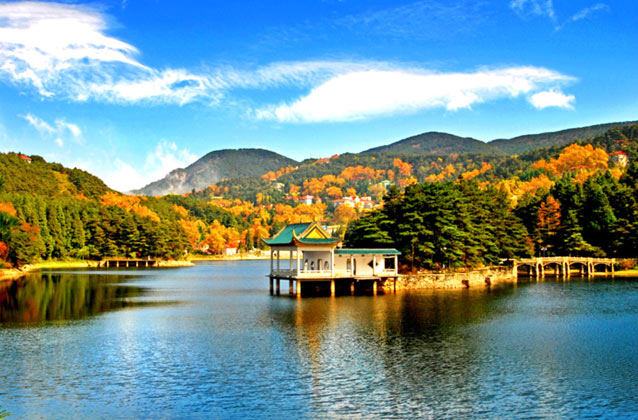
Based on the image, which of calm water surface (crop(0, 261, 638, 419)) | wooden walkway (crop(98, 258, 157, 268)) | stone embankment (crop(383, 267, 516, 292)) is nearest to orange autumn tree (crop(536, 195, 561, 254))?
stone embankment (crop(383, 267, 516, 292))

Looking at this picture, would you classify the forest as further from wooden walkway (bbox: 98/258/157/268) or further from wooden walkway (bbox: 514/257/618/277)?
wooden walkway (bbox: 514/257/618/277)

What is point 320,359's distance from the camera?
25.6m

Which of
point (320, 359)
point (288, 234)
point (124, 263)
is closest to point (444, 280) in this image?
point (288, 234)

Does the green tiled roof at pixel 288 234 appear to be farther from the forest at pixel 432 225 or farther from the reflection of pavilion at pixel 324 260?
the forest at pixel 432 225

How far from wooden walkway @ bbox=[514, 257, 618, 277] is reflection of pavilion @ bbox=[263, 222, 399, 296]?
95.5 feet

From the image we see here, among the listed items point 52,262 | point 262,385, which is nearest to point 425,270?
point 262,385

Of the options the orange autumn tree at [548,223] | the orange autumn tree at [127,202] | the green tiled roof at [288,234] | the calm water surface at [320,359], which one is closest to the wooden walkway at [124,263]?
the orange autumn tree at [127,202]

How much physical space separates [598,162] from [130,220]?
505ft

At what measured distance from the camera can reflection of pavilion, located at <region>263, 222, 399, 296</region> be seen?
5094cm

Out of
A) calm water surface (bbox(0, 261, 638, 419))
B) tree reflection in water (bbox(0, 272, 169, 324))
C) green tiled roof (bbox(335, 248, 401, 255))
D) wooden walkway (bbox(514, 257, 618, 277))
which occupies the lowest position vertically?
calm water surface (bbox(0, 261, 638, 419))

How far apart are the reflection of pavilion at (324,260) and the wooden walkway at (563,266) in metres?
29.1

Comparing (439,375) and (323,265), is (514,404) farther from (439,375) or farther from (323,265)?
(323,265)

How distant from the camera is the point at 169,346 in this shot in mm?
28438

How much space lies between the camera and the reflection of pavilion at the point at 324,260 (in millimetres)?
50938
